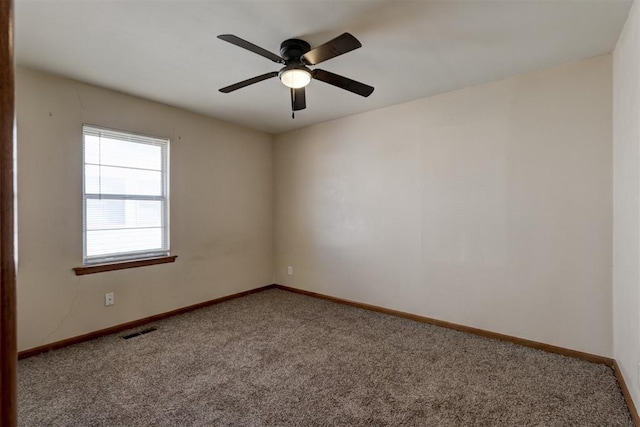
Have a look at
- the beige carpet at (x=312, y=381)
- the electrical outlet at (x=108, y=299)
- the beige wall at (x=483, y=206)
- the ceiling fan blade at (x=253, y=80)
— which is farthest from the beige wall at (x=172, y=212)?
the ceiling fan blade at (x=253, y=80)

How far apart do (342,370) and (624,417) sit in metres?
1.70

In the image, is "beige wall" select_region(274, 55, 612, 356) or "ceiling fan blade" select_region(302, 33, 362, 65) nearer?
"ceiling fan blade" select_region(302, 33, 362, 65)

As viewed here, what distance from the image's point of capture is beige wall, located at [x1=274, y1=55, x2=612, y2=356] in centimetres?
252

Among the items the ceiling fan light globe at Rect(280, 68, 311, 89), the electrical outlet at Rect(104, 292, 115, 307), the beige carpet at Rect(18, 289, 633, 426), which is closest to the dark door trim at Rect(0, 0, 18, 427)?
the beige carpet at Rect(18, 289, 633, 426)

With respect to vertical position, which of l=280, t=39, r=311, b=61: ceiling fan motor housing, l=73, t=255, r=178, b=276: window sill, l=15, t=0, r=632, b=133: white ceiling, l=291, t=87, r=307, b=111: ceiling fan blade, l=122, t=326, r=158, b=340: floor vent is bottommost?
l=122, t=326, r=158, b=340: floor vent

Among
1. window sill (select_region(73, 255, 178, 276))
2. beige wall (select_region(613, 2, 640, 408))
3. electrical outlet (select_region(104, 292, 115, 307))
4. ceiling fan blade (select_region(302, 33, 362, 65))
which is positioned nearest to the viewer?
ceiling fan blade (select_region(302, 33, 362, 65))

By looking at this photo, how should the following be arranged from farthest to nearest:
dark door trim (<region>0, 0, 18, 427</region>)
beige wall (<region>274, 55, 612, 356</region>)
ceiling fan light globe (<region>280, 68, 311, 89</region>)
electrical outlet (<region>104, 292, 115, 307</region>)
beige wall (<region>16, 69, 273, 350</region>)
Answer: electrical outlet (<region>104, 292, 115, 307</region>), beige wall (<region>16, 69, 273, 350</region>), beige wall (<region>274, 55, 612, 356</region>), ceiling fan light globe (<region>280, 68, 311, 89</region>), dark door trim (<region>0, 0, 18, 427</region>)

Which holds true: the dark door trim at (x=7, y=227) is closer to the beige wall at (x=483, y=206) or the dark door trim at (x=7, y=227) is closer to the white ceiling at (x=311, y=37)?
the white ceiling at (x=311, y=37)

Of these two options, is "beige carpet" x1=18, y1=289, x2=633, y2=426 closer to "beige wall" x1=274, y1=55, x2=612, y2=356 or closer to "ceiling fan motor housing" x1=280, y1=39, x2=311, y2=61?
"beige wall" x1=274, y1=55, x2=612, y2=356

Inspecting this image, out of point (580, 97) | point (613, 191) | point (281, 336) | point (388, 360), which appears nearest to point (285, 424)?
point (388, 360)

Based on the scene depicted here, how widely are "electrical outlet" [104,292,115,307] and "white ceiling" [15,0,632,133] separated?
1983 mm

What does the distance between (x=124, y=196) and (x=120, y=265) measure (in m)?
0.69

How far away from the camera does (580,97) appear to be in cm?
254

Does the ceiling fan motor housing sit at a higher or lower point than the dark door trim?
higher
